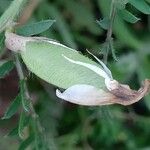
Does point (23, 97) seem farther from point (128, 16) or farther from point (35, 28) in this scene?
point (128, 16)

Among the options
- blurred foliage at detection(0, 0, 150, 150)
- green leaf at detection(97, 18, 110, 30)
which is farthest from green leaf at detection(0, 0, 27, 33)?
blurred foliage at detection(0, 0, 150, 150)

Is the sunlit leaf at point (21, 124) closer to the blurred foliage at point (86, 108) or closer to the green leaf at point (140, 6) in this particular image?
the green leaf at point (140, 6)

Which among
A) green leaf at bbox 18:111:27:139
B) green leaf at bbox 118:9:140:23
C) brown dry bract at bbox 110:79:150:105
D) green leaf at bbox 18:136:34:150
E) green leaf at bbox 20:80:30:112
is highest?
green leaf at bbox 118:9:140:23

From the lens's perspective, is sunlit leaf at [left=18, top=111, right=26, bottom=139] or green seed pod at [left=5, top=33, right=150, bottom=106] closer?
green seed pod at [left=5, top=33, right=150, bottom=106]

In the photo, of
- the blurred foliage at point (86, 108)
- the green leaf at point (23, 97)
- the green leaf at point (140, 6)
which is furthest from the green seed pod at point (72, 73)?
the blurred foliage at point (86, 108)

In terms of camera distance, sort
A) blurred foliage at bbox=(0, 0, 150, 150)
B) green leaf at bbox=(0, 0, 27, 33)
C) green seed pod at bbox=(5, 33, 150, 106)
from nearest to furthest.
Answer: green seed pod at bbox=(5, 33, 150, 106), green leaf at bbox=(0, 0, 27, 33), blurred foliage at bbox=(0, 0, 150, 150)

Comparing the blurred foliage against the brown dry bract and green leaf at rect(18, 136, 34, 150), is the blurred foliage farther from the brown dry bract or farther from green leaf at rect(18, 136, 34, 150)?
the brown dry bract
